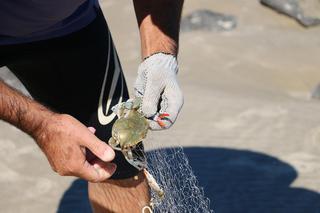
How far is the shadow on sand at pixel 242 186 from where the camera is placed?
3.25 meters

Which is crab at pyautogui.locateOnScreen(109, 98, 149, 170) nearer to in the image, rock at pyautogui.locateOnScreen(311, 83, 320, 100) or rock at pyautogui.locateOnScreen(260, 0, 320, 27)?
rock at pyautogui.locateOnScreen(311, 83, 320, 100)

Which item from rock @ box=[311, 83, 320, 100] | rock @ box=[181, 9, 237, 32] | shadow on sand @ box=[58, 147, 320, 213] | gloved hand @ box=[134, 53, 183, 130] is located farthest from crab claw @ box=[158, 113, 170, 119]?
rock @ box=[181, 9, 237, 32]

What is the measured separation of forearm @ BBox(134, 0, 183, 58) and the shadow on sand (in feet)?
3.51

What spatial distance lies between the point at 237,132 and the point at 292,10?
2.81 metres

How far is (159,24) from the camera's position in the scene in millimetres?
2467

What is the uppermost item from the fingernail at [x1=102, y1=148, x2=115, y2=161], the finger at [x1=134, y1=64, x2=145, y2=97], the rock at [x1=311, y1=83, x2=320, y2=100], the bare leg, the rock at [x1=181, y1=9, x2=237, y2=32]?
the fingernail at [x1=102, y1=148, x2=115, y2=161]

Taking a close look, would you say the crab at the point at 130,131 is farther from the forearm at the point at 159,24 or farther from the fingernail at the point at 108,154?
the forearm at the point at 159,24

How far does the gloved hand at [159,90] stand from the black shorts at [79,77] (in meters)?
0.12

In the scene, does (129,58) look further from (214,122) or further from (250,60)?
(214,122)

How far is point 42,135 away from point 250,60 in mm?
3716

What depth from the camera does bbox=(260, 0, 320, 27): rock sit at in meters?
6.24

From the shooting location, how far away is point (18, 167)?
363 cm

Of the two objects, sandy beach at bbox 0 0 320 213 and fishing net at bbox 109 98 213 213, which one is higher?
fishing net at bbox 109 98 213 213

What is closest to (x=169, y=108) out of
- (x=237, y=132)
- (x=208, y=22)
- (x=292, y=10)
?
(x=237, y=132)
